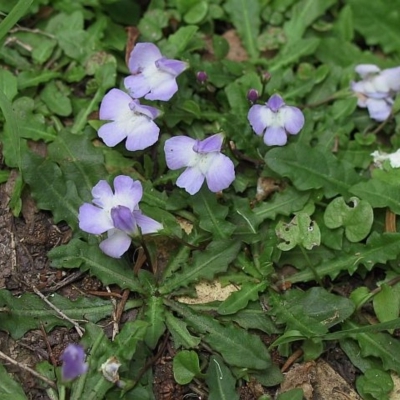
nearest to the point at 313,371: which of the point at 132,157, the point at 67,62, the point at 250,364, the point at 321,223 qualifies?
the point at 250,364

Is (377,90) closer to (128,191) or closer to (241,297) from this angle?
(241,297)

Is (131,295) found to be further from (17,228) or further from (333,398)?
(333,398)

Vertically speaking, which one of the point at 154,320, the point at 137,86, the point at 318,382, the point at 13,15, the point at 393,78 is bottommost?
the point at 318,382

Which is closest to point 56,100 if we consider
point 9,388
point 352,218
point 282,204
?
point 282,204

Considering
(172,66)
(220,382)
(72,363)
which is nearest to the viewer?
(72,363)

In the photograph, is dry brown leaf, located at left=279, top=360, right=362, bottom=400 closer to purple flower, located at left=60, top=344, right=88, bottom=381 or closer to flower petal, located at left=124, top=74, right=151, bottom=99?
purple flower, located at left=60, top=344, right=88, bottom=381
